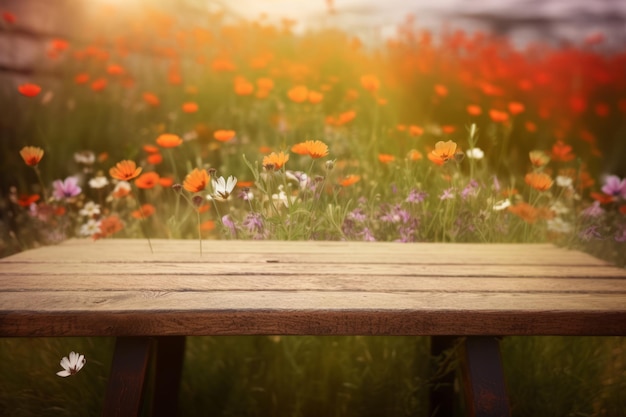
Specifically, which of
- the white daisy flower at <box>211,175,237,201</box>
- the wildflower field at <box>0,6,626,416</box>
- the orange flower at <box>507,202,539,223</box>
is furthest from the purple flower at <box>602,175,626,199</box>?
the white daisy flower at <box>211,175,237,201</box>

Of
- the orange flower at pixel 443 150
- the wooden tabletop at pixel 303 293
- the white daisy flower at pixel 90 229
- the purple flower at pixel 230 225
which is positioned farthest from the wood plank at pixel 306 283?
the white daisy flower at pixel 90 229

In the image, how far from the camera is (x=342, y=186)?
213cm

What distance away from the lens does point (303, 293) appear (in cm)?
120

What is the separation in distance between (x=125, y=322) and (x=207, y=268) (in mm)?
346

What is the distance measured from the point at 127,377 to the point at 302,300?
322 mm

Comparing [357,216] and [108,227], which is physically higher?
[357,216]

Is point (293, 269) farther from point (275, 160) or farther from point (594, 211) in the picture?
point (594, 211)

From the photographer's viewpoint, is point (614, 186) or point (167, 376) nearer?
point (167, 376)

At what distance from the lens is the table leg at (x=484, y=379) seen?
1.16 meters

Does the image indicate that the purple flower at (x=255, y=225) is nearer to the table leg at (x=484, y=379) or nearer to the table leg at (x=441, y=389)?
the table leg at (x=441, y=389)

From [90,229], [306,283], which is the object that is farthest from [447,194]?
[90,229]

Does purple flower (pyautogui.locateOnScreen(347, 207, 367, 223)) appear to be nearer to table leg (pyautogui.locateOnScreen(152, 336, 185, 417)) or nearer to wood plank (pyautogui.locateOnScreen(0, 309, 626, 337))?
table leg (pyautogui.locateOnScreen(152, 336, 185, 417))

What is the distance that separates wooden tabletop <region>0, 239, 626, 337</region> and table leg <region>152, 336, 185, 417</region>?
269 mm

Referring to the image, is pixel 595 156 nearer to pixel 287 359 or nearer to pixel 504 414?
pixel 287 359
